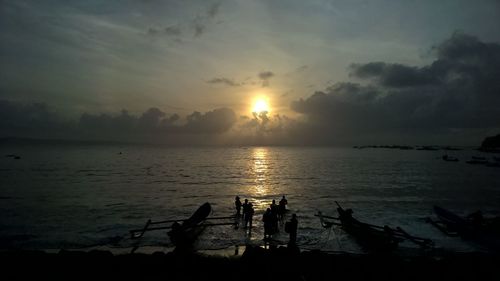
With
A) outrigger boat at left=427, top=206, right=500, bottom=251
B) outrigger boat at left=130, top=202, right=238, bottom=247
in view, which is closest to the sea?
outrigger boat at left=130, top=202, right=238, bottom=247

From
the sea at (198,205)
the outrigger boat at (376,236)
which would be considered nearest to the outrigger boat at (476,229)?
the sea at (198,205)

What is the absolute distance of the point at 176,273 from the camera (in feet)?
45.1

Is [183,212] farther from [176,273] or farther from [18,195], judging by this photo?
[18,195]

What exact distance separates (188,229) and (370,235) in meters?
12.7

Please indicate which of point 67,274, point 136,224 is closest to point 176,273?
point 67,274

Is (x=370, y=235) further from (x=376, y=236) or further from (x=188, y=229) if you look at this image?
(x=188, y=229)

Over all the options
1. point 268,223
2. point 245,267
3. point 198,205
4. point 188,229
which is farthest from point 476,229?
point 198,205

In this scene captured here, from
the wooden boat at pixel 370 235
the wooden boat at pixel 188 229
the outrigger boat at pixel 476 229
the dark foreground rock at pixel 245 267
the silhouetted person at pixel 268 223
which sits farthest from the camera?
the outrigger boat at pixel 476 229

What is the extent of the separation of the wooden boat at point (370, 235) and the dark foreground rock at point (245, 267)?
353 cm

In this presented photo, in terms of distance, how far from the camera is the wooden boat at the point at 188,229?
1958 centimetres

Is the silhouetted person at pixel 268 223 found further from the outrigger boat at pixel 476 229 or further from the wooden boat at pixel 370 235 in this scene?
the outrigger boat at pixel 476 229

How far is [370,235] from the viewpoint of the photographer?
2116 centimetres

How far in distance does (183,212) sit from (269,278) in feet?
71.3

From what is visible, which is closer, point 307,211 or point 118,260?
point 118,260
